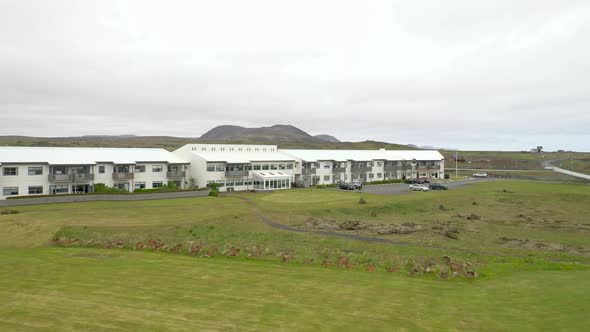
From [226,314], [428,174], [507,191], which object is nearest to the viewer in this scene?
[226,314]

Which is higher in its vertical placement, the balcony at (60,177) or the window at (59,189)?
the balcony at (60,177)

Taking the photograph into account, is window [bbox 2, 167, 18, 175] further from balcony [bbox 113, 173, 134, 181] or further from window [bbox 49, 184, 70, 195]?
balcony [bbox 113, 173, 134, 181]

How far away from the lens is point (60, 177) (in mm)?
57469

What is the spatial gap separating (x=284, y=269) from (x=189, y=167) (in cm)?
5312

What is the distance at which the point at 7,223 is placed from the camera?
37625mm

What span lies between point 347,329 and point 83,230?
31.0 meters

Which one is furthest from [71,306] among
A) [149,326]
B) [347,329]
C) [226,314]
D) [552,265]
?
[552,265]

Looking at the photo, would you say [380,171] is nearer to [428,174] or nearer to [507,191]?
[428,174]

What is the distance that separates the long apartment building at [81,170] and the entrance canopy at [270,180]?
14467 millimetres

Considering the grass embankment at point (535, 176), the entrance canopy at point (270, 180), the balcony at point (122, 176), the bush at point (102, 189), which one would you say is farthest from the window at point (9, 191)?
the grass embankment at point (535, 176)

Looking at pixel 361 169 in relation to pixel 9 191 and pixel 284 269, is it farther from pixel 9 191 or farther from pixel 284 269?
pixel 284 269

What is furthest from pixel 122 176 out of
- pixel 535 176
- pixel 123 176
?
pixel 535 176

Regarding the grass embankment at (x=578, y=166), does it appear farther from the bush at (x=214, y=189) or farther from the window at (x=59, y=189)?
the window at (x=59, y=189)

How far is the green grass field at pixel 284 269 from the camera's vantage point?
16.9 meters
